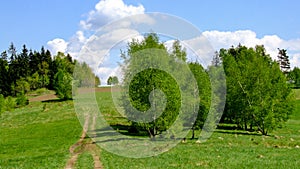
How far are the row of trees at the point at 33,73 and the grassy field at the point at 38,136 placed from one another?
9517mm

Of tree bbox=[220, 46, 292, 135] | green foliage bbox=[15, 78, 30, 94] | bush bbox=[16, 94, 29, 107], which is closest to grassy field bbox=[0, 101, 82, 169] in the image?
bush bbox=[16, 94, 29, 107]

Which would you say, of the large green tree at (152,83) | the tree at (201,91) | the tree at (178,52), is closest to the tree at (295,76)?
the tree at (178,52)

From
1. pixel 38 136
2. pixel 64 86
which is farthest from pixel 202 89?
pixel 64 86

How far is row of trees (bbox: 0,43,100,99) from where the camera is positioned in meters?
117

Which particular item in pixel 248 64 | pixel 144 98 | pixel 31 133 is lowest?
pixel 31 133

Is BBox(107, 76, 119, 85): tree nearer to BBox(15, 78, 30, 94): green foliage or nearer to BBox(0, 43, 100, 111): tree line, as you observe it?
BBox(0, 43, 100, 111): tree line

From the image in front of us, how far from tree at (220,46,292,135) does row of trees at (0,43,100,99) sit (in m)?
64.9

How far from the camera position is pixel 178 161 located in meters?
29.3

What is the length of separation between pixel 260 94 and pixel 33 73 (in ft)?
371

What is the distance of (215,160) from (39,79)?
126510 mm

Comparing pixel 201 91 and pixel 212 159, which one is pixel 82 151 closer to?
pixel 212 159

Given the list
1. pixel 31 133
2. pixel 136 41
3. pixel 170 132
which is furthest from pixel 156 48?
pixel 31 133

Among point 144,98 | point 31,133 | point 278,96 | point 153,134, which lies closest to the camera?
point 144,98

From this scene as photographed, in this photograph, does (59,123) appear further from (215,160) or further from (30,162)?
(215,160)
